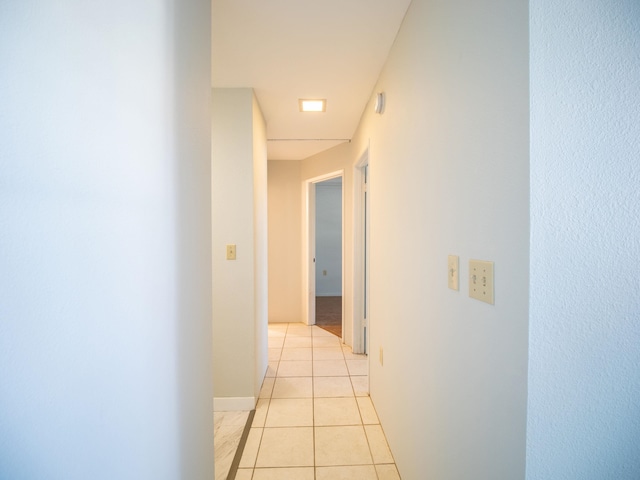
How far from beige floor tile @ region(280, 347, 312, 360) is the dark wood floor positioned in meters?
0.71

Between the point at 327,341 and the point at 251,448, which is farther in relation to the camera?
the point at 327,341

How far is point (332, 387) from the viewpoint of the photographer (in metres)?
2.75

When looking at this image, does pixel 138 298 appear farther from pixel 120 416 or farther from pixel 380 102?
pixel 380 102

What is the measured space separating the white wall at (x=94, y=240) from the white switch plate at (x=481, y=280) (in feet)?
3.02

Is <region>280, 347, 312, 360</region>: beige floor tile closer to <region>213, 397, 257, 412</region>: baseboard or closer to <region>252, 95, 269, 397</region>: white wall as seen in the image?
<region>252, 95, 269, 397</region>: white wall

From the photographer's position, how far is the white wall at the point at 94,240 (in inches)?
18.4

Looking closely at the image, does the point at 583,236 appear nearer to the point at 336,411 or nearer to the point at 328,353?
the point at 336,411

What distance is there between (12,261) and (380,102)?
203 centimetres

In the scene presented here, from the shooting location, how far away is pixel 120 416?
0.70 metres

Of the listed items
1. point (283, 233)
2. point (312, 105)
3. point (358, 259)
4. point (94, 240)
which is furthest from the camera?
point (283, 233)

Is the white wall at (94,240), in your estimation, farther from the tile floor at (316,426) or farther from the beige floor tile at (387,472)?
the beige floor tile at (387,472)

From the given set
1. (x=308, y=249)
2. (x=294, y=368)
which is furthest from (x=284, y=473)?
(x=308, y=249)

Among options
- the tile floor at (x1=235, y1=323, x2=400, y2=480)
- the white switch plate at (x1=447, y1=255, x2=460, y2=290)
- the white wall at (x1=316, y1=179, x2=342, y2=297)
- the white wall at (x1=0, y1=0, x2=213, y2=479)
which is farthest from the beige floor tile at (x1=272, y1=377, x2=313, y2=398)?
the white wall at (x1=316, y1=179, x2=342, y2=297)

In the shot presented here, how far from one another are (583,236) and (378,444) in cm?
183
